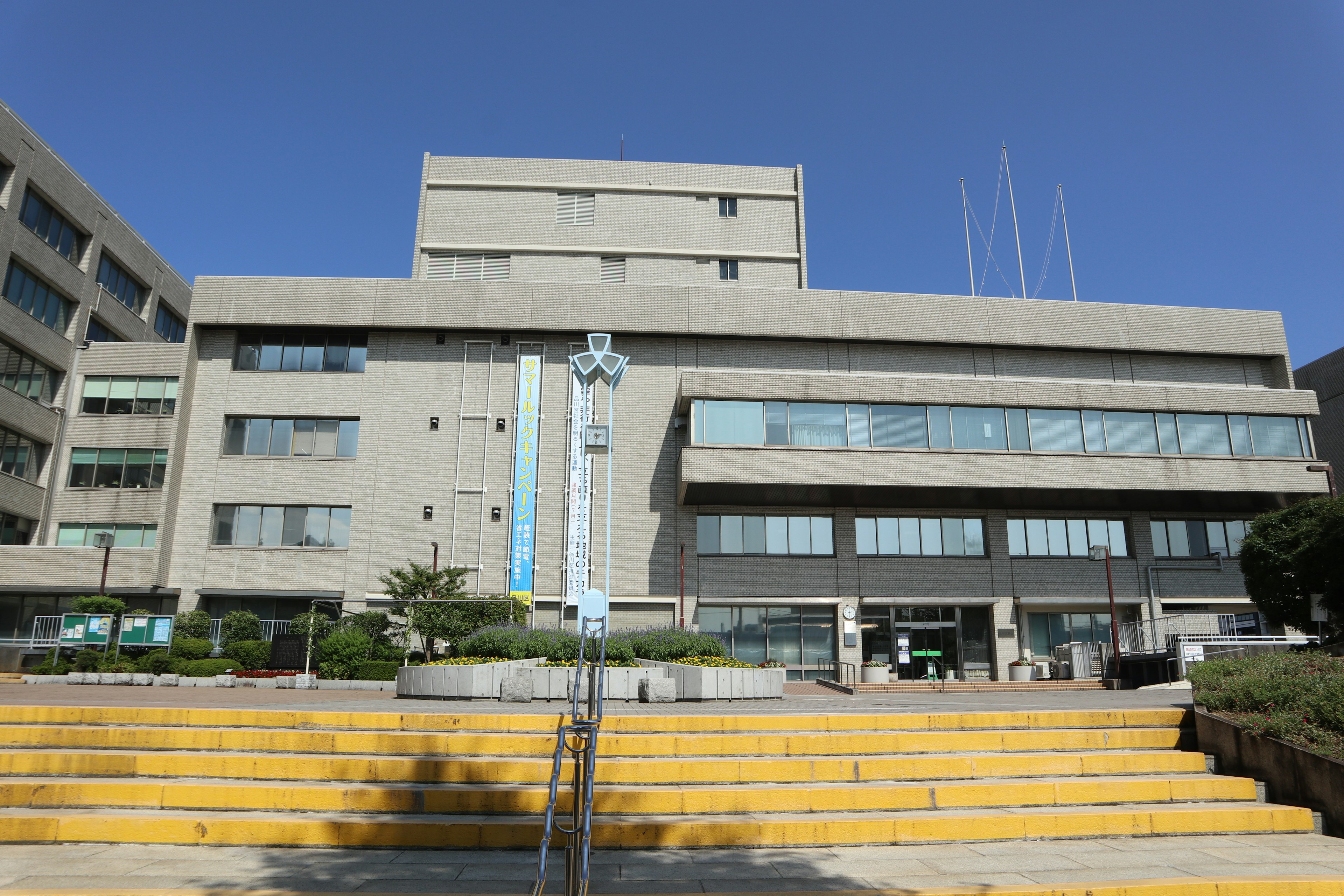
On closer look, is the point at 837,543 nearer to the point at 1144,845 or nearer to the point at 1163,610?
the point at 1163,610

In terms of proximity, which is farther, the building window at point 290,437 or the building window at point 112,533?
the building window at point 112,533

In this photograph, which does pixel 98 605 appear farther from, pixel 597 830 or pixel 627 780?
pixel 597 830

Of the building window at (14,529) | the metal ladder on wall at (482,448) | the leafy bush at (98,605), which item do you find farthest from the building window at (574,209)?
the building window at (14,529)

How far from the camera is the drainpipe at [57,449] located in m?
33.5

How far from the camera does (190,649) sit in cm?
2605

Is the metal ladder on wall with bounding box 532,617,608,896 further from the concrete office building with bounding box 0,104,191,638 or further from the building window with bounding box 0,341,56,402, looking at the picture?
the building window with bounding box 0,341,56,402

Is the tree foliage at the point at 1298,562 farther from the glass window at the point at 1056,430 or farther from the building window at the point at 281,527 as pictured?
the building window at the point at 281,527

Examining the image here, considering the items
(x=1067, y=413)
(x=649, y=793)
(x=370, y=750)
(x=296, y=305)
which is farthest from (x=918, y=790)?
(x=296, y=305)

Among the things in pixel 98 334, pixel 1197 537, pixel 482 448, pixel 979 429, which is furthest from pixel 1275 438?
pixel 98 334

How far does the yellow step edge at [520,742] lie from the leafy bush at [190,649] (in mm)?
18000

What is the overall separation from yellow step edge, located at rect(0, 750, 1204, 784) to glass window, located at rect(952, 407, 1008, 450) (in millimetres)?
21650

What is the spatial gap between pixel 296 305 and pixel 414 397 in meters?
5.78

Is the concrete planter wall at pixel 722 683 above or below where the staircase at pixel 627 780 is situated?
above

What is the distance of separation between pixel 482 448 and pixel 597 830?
83.1ft
